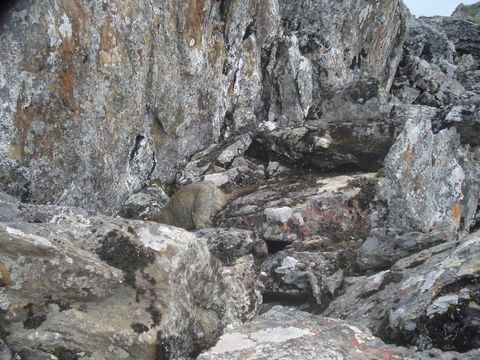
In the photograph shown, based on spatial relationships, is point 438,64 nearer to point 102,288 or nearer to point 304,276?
point 304,276

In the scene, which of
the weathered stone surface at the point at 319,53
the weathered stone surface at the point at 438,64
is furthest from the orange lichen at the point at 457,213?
the weathered stone surface at the point at 438,64

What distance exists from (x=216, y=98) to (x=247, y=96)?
2641mm

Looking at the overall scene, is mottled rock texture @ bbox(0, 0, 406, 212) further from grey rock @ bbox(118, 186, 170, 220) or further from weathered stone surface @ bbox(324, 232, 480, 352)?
weathered stone surface @ bbox(324, 232, 480, 352)

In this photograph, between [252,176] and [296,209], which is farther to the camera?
[252,176]

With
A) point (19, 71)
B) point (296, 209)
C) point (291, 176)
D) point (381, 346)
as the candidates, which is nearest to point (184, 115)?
point (291, 176)

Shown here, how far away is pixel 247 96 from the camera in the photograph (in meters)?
23.6

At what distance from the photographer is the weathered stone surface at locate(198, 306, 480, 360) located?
675cm

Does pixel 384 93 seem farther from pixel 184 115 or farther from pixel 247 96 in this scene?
pixel 184 115

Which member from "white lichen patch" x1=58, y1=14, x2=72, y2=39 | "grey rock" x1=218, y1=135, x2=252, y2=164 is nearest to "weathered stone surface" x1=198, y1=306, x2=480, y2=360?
"white lichen patch" x1=58, y1=14, x2=72, y2=39

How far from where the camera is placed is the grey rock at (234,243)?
13.0 metres

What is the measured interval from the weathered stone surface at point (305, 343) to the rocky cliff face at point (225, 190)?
0.03 m

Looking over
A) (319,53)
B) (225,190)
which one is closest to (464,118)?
(225,190)

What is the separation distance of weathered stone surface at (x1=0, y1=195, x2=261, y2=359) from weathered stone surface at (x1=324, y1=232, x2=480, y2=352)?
108 inches

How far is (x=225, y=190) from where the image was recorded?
18109 mm
